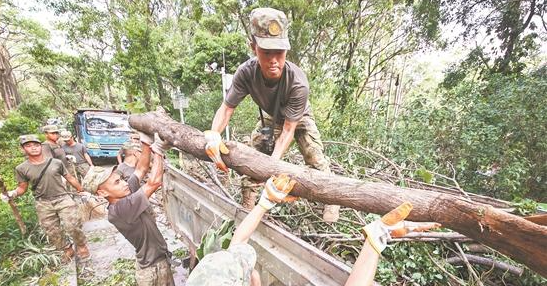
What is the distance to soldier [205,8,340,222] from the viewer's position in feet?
6.36

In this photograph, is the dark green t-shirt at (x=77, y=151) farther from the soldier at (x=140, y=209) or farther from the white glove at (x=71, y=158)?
the soldier at (x=140, y=209)

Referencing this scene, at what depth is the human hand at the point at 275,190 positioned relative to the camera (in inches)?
62.1

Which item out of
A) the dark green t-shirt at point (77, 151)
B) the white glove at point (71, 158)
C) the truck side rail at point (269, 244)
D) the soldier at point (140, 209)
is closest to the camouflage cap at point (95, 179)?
the soldier at point (140, 209)

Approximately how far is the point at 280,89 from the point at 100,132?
Answer: 8381 mm

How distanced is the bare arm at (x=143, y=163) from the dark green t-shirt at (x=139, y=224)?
2.2 inches

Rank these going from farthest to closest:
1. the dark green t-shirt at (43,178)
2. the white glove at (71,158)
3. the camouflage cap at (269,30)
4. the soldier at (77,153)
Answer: the soldier at (77,153) < the white glove at (71,158) < the dark green t-shirt at (43,178) < the camouflage cap at (269,30)

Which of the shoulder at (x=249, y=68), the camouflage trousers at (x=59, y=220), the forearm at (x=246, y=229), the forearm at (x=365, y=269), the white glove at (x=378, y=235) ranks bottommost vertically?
the camouflage trousers at (x=59, y=220)

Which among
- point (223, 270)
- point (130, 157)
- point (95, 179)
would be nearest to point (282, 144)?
point (223, 270)

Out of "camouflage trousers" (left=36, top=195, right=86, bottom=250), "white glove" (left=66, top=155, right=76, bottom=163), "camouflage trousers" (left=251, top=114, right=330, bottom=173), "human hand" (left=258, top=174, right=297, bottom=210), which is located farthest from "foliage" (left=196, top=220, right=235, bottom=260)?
"white glove" (left=66, top=155, right=76, bottom=163)

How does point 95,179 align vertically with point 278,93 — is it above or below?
below

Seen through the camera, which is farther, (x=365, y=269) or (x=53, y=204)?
(x=53, y=204)

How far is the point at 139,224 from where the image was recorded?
A: 228cm

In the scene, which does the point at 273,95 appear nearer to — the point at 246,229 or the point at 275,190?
the point at 275,190

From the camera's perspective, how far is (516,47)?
6387 mm
